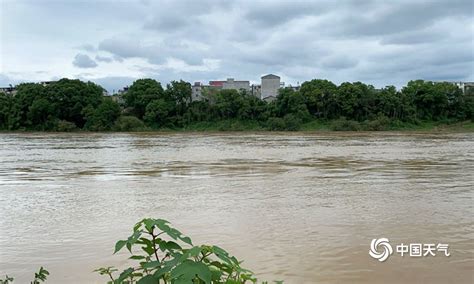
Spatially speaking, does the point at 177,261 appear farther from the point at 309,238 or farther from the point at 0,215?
the point at 0,215

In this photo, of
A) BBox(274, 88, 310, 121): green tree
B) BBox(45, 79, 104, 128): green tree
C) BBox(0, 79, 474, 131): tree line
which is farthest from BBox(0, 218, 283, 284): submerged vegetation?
BBox(45, 79, 104, 128): green tree

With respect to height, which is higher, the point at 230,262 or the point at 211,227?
the point at 230,262

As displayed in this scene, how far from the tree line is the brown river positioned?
43.2 metres

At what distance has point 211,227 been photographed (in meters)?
7.06

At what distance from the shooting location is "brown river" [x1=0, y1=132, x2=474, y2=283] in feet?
16.8

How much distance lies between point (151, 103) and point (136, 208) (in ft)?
170

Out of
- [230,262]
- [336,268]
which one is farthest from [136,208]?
[230,262]

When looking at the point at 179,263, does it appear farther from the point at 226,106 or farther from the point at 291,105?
the point at 226,106

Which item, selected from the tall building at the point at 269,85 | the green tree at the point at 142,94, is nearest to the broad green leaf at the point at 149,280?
the green tree at the point at 142,94

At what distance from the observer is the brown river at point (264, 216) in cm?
511

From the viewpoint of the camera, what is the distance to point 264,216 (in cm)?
779

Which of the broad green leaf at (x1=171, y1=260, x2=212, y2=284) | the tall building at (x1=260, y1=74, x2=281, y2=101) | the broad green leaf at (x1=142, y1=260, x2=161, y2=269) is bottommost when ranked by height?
the broad green leaf at (x1=142, y1=260, x2=161, y2=269)

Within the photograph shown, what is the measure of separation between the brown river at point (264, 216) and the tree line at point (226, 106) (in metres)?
43.2

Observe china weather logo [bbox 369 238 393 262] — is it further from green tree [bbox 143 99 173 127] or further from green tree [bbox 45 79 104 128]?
green tree [bbox 45 79 104 128]
